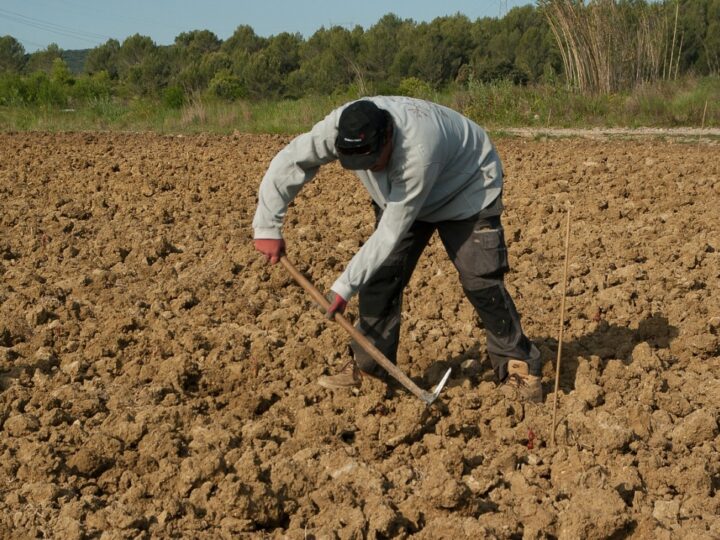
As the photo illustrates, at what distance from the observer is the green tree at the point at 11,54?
171 ft

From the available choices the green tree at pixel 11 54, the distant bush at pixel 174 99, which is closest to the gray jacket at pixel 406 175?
the distant bush at pixel 174 99

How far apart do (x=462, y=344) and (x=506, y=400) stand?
2.75 ft

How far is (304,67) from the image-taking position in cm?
3547

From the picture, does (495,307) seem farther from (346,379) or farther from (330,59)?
(330,59)

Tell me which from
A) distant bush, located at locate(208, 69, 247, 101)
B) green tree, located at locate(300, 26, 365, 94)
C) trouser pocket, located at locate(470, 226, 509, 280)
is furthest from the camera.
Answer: green tree, located at locate(300, 26, 365, 94)

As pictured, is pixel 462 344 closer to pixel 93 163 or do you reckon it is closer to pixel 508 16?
pixel 93 163

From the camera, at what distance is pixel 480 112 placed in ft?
51.9

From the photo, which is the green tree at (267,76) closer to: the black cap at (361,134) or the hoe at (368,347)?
the hoe at (368,347)

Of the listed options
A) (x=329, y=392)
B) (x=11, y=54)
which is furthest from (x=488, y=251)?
(x=11, y=54)

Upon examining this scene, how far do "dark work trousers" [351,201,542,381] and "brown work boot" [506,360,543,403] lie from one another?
1.1 inches

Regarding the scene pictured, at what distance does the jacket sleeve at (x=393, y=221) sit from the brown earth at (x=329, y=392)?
712 mm

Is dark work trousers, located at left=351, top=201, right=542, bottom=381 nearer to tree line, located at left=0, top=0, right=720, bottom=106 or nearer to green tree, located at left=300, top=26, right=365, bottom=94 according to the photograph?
tree line, located at left=0, top=0, right=720, bottom=106

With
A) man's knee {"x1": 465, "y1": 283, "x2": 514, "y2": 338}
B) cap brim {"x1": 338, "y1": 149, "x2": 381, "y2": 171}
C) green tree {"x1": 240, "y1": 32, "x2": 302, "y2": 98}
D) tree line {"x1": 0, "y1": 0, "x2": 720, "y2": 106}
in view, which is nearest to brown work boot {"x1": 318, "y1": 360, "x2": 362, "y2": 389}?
man's knee {"x1": 465, "y1": 283, "x2": 514, "y2": 338}

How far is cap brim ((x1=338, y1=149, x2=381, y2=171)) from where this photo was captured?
3.44 m
